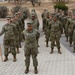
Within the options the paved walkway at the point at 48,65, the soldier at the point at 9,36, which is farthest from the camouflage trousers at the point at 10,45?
the paved walkway at the point at 48,65

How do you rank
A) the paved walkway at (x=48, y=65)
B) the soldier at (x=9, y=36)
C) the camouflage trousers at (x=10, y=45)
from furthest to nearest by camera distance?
the camouflage trousers at (x=10, y=45), the soldier at (x=9, y=36), the paved walkway at (x=48, y=65)

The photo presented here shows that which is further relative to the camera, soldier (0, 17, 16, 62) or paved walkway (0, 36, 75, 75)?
soldier (0, 17, 16, 62)

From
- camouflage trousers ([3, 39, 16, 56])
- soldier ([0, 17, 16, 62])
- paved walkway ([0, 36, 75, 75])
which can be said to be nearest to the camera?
paved walkway ([0, 36, 75, 75])

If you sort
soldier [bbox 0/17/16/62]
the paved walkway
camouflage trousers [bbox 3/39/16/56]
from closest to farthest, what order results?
the paved walkway, soldier [bbox 0/17/16/62], camouflage trousers [bbox 3/39/16/56]

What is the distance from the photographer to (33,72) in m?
12.5

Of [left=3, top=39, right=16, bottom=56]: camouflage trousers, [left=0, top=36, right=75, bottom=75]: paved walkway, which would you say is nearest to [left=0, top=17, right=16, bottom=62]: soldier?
[left=3, top=39, right=16, bottom=56]: camouflage trousers

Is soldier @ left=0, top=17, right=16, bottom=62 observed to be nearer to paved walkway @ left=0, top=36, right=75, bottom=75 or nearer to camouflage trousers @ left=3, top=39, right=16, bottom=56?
camouflage trousers @ left=3, top=39, right=16, bottom=56

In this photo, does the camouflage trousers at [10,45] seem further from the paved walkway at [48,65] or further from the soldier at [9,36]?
the paved walkway at [48,65]

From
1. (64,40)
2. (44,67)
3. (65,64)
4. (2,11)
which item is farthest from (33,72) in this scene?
(2,11)

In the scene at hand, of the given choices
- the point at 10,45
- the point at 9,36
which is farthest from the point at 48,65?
the point at 9,36

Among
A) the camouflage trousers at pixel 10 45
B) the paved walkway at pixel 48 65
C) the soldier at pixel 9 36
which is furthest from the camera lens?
the camouflage trousers at pixel 10 45

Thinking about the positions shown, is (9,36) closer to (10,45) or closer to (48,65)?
(10,45)

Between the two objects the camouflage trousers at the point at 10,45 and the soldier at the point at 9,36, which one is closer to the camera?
the soldier at the point at 9,36

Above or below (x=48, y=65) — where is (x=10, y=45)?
above
